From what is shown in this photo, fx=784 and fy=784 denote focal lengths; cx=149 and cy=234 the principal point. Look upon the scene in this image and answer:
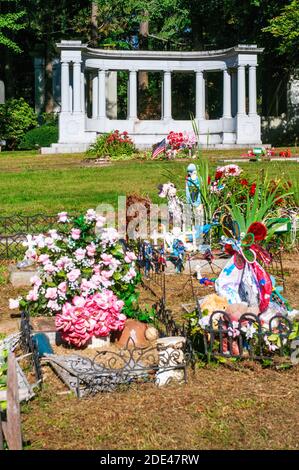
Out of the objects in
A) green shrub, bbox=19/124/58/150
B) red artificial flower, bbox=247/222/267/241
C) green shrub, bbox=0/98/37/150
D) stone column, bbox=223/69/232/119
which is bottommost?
red artificial flower, bbox=247/222/267/241

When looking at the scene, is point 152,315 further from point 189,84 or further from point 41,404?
point 189,84

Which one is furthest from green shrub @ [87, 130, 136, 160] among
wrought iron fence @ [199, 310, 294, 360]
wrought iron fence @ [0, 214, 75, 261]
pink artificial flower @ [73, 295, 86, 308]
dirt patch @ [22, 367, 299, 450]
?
dirt patch @ [22, 367, 299, 450]

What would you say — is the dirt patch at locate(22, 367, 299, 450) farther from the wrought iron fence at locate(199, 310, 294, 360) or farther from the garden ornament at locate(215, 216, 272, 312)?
the garden ornament at locate(215, 216, 272, 312)

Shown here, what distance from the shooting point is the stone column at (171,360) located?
5.93 metres

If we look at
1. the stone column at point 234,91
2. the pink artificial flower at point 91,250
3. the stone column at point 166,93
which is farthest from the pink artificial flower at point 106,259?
the stone column at point 234,91

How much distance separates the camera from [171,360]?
6039mm


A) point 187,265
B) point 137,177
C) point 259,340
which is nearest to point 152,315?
point 259,340

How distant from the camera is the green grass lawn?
15.6 m

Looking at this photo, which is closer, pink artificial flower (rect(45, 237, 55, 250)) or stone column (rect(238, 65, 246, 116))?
pink artificial flower (rect(45, 237, 55, 250))

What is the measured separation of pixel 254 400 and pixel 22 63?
4702cm

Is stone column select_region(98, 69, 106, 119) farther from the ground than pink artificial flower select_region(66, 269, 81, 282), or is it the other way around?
stone column select_region(98, 69, 106, 119)

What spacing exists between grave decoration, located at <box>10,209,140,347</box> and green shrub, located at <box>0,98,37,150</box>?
105 ft

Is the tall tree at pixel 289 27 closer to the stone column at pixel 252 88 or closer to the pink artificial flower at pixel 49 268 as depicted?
the stone column at pixel 252 88

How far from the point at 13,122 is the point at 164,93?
25.8ft
